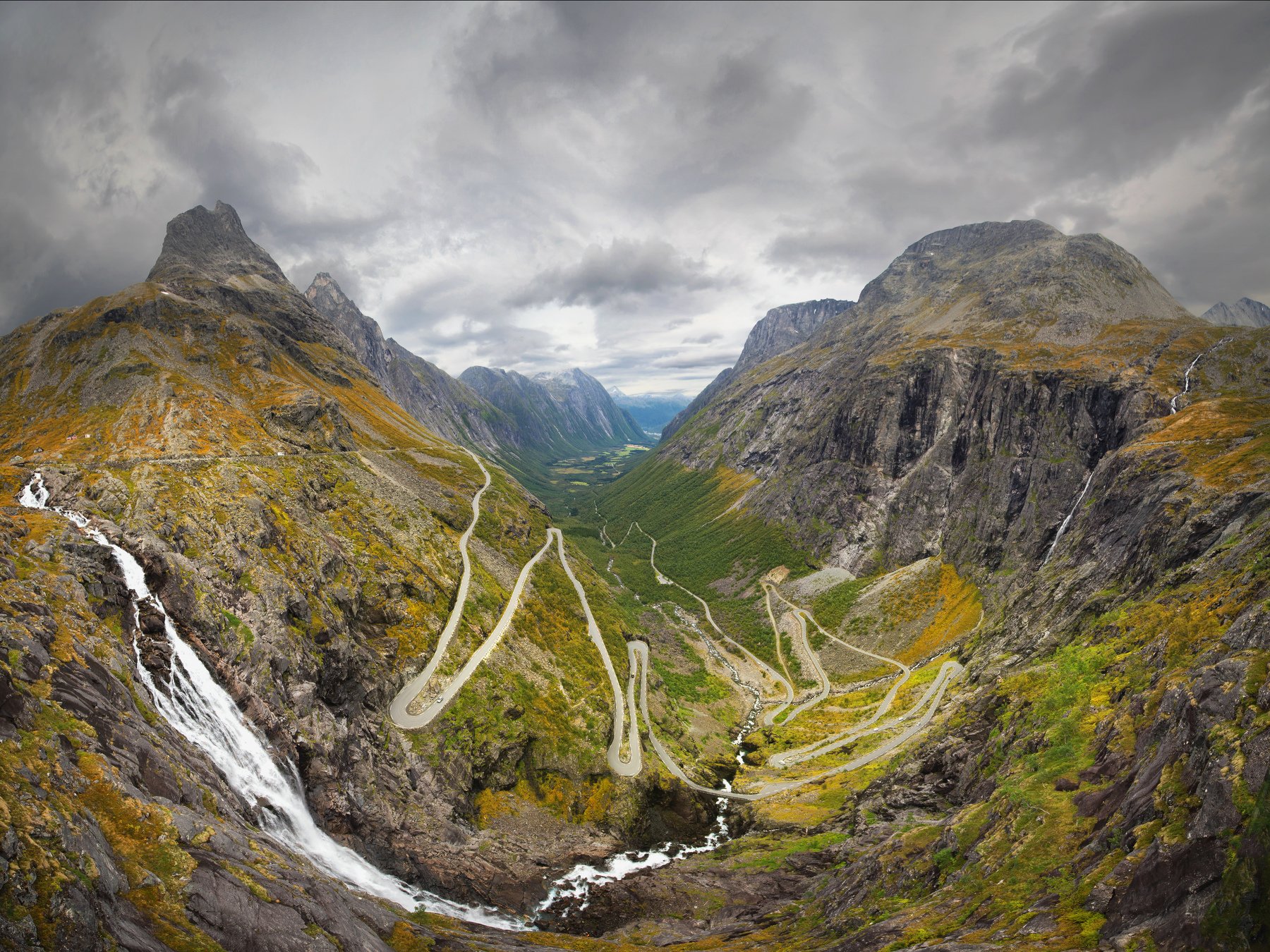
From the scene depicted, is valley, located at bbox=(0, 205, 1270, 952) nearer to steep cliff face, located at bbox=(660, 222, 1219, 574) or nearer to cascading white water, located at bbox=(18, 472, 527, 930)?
cascading white water, located at bbox=(18, 472, 527, 930)

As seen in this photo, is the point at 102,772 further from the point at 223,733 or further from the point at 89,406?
the point at 89,406

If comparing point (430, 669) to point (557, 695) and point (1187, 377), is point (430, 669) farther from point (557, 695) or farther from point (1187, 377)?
point (1187, 377)

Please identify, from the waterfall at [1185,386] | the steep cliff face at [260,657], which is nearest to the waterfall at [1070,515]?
the waterfall at [1185,386]

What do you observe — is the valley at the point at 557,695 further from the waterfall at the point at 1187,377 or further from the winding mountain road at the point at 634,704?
the waterfall at the point at 1187,377

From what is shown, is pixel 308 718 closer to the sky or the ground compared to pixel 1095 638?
closer to the sky

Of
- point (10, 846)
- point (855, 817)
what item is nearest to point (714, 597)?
point (855, 817)

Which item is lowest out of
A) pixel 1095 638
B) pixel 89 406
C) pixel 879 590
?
pixel 879 590

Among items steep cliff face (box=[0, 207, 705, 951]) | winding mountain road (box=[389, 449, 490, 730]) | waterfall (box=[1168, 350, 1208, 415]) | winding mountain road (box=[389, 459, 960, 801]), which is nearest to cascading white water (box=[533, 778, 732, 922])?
steep cliff face (box=[0, 207, 705, 951])

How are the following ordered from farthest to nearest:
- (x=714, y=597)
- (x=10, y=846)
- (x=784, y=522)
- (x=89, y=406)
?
(x=784, y=522)
(x=714, y=597)
(x=89, y=406)
(x=10, y=846)
